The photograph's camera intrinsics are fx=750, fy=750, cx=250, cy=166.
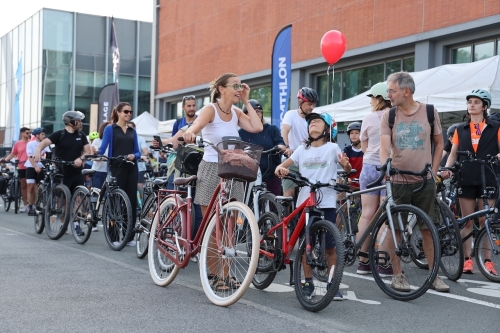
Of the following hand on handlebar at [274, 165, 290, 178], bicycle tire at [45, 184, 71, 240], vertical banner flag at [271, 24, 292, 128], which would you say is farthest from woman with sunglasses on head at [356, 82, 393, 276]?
vertical banner flag at [271, 24, 292, 128]

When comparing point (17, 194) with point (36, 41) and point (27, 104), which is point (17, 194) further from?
point (27, 104)

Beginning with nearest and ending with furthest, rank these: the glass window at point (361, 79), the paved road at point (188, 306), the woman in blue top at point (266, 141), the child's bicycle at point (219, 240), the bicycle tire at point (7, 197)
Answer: the paved road at point (188, 306) < the child's bicycle at point (219, 240) < the woman in blue top at point (266, 141) < the bicycle tire at point (7, 197) < the glass window at point (361, 79)

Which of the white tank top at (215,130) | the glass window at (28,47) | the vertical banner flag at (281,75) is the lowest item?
the white tank top at (215,130)

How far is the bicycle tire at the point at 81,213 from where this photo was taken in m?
9.66

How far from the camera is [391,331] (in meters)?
4.90

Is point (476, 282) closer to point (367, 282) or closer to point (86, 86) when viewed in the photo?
point (367, 282)

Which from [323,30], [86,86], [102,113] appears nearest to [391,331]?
[323,30]

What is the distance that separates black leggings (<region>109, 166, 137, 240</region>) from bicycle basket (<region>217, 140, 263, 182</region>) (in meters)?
4.12

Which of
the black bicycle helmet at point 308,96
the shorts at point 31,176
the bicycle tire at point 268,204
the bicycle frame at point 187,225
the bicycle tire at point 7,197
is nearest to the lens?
the bicycle frame at point 187,225

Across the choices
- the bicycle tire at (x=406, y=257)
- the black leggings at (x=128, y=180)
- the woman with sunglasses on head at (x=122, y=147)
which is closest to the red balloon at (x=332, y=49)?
the woman with sunglasses on head at (x=122, y=147)

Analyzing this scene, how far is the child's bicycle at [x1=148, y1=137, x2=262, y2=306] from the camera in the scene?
5.41m

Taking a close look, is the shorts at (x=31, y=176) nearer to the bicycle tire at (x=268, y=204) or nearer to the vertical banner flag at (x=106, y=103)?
the bicycle tire at (x=268, y=204)

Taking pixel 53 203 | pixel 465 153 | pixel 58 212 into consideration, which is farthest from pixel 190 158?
pixel 53 203

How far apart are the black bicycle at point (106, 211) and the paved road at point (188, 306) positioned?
1292mm
